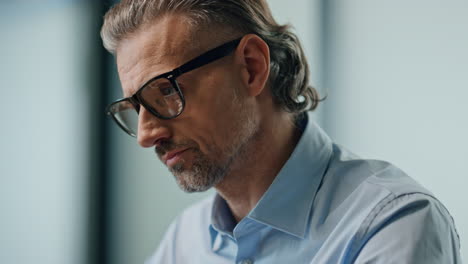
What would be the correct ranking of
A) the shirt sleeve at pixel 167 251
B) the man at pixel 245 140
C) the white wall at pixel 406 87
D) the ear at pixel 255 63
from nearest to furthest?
the man at pixel 245 140
the ear at pixel 255 63
the shirt sleeve at pixel 167 251
the white wall at pixel 406 87

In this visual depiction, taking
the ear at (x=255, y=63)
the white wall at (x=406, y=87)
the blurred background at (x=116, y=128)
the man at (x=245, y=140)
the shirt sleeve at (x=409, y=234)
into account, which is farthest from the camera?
the white wall at (x=406, y=87)

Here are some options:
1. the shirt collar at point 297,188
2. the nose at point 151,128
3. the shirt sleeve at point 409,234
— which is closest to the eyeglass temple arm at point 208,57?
the nose at point 151,128

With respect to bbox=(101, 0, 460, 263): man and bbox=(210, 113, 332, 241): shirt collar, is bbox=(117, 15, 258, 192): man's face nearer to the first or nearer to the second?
bbox=(101, 0, 460, 263): man

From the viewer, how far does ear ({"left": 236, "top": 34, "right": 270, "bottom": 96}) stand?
1148mm

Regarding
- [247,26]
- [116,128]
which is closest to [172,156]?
[247,26]

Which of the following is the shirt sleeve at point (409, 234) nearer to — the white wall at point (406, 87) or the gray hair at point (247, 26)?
the gray hair at point (247, 26)

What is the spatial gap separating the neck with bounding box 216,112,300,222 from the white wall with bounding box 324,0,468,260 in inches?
33.4

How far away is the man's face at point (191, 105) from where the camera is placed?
108cm

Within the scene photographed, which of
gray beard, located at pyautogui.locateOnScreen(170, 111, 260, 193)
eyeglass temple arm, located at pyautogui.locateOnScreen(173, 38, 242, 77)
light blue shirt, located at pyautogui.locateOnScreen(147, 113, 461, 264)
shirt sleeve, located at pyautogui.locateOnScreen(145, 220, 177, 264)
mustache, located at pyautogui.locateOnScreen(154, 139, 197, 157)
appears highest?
eyeglass temple arm, located at pyautogui.locateOnScreen(173, 38, 242, 77)

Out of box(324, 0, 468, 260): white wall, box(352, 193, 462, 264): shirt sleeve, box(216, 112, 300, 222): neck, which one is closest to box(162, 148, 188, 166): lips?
box(216, 112, 300, 222): neck

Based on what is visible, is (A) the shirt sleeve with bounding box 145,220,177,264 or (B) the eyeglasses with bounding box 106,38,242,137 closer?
(B) the eyeglasses with bounding box 106,38,242,137

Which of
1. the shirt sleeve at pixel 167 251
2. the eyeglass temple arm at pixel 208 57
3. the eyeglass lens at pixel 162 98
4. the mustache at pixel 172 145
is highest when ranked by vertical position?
the eyeglass temple arm at pixel 208 57

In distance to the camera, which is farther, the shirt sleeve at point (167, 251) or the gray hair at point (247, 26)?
the shirt sleeve at point (167, 251)

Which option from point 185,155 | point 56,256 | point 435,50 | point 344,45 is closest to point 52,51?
point 56,256
